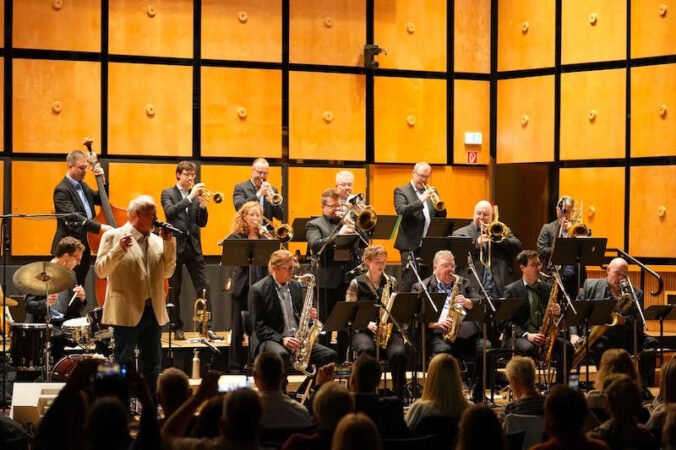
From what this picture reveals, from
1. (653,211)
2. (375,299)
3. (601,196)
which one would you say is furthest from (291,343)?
(653,211)

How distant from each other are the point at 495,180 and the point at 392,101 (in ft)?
5.54

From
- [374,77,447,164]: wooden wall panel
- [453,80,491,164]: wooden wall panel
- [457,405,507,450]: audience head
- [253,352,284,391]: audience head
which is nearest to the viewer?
[457,405,507,450]: audience head

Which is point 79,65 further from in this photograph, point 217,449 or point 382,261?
point 217,449

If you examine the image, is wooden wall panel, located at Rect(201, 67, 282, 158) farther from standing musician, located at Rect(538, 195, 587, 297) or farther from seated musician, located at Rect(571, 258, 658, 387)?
seated musician, located at Rect(571, 258, 658, 387)

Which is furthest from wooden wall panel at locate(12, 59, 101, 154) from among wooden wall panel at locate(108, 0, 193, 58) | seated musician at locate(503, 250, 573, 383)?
seated musician at locate(503, 250, 573, 383)

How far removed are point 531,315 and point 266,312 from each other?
2514 mm

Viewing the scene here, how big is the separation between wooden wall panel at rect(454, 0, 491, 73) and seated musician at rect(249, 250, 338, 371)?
5.05 metres

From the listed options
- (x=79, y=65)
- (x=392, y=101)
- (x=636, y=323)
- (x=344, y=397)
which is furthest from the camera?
(x=392, y=101)

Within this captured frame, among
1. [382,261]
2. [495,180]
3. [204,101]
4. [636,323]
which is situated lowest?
[636,323]

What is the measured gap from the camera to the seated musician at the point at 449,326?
8.39 meters

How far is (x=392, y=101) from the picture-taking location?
11.7m

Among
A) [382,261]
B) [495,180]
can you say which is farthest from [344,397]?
[495,180]

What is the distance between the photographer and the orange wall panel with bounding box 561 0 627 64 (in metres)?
11.3

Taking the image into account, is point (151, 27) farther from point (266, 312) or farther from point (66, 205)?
point (266, 312)
